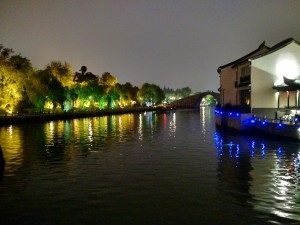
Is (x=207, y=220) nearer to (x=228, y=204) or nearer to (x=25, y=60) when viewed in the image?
(x=228, y=204)

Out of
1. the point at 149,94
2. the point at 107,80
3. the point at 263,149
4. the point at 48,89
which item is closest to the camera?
the point at 263,149

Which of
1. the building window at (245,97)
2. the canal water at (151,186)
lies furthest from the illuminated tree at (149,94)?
the canal water at (151,186)

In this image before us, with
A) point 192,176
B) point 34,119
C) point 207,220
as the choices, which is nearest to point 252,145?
point 192,176

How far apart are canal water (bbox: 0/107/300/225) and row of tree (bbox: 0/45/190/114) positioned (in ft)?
118

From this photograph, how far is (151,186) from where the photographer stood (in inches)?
606

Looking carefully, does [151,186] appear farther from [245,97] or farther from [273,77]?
[245,97]

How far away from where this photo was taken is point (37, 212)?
470 inches

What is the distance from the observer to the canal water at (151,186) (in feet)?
37.9

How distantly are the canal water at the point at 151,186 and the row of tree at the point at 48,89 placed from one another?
118 feet

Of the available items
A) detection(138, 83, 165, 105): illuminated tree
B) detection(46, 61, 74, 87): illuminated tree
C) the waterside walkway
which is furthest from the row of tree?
the waterside walkway

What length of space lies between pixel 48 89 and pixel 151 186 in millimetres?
64555

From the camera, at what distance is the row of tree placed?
2361 inches

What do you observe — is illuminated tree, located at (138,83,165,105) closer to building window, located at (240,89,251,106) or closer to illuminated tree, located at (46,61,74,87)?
illuminated tree, located at (46,61,74,87)

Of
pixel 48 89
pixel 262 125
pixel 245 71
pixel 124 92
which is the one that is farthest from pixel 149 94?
pixel 262 125
